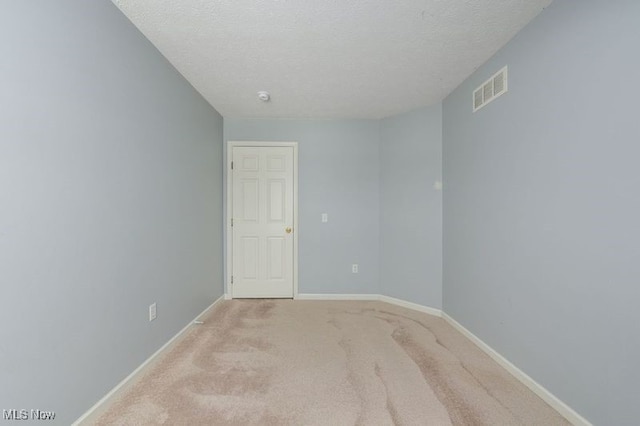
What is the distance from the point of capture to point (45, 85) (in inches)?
48.6

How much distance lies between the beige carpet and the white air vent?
2131 millimetres

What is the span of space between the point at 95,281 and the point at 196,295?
1379 mm

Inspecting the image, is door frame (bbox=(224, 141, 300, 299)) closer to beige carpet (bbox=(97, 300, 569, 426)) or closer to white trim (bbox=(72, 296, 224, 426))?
beige carpet (bbox=(97, 300, 569, 426))

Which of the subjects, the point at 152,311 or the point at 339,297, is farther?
the point at 339,297

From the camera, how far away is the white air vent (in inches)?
80.2

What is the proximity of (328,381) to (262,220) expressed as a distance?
7.54ft

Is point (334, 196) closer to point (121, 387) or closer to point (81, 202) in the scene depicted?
point (81, 202)

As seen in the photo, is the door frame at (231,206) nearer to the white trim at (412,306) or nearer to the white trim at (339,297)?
the white trim at (339,297)

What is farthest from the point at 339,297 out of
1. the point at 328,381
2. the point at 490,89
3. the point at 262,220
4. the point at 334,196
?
the point at 490,89

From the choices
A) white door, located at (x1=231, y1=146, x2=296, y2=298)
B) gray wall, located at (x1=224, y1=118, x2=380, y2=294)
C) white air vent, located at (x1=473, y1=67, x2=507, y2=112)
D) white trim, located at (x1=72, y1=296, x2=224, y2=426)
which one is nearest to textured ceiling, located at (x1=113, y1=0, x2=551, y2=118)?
white air vent, located at (x1=473, y1=67, x2=507, y2=112)

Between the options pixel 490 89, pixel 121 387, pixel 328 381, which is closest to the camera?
pixel 121 387

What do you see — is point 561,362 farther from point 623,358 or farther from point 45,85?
point 45,85

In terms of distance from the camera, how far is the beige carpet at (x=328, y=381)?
1.51 m

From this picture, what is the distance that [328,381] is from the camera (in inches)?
71.9
